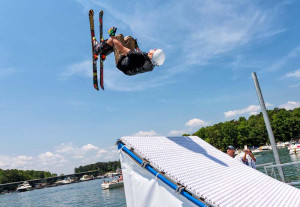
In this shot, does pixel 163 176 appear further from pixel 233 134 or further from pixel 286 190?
pixel 233 134

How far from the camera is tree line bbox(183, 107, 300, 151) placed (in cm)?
9656

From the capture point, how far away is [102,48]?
489 cm

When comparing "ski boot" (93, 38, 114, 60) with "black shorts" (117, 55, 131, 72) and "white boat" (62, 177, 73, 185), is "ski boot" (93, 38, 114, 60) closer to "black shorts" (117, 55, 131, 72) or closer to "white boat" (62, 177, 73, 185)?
"black shorts" (117, 55, 131, 72)

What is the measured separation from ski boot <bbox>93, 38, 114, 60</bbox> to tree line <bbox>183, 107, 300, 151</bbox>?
107318 mm

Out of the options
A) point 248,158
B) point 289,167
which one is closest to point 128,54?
point 248,158

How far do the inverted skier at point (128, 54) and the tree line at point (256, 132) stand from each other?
10733 cm

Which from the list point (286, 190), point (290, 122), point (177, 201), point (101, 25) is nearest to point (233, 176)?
point (286, 190)

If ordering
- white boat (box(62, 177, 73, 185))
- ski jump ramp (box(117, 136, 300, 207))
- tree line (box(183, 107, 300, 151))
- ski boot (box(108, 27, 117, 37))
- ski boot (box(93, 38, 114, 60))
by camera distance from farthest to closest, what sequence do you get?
→ 1. white boat (box(62, 177, 73, 185))
2. tree line (box(183, 107, 300, 151))
3. ski boot (box(93, 38, 114, 60))
4. ski boot (box(108, 27, 117, 37))
5. ski jump ramp (box(117, 136, 300, 207))

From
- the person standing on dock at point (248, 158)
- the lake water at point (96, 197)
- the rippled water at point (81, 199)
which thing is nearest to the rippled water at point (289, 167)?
the lake water at point (96, 197)

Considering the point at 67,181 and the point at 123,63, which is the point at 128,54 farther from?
the point at 67,181

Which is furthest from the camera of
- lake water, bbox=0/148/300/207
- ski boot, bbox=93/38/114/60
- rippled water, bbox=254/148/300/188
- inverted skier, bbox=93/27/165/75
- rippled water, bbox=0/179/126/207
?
rippled water, bbox=0/179/126/207

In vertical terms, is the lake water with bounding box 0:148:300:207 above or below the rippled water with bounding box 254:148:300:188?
below

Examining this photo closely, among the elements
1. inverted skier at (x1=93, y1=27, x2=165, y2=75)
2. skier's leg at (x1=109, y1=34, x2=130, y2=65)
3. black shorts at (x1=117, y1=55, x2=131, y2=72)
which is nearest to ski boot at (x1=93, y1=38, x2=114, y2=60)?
inverted skier at (x1=93, y1=27, x2=165, y2=75)

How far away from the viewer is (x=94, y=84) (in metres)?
5.35
